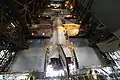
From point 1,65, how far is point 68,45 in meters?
2.15

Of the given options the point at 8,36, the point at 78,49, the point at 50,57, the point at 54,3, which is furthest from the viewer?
the point at 54,3

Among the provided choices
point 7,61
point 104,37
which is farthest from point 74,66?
point 7,61

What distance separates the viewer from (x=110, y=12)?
3592 mm

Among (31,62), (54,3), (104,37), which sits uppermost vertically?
(54,3)

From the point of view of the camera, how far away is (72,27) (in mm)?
5949

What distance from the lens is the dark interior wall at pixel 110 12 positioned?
10.9 feet

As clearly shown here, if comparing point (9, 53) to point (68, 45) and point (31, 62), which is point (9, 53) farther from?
point (68, 45)

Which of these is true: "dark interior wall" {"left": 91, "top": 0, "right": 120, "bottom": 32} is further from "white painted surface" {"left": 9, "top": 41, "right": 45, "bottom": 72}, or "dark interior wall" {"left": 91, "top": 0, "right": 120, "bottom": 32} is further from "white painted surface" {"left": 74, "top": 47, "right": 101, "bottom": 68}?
"white painted surface" {"left": 9, "top": 41, "right": 45, "bottom": 72}

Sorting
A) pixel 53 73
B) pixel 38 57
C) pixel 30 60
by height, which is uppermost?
pixel 38 57

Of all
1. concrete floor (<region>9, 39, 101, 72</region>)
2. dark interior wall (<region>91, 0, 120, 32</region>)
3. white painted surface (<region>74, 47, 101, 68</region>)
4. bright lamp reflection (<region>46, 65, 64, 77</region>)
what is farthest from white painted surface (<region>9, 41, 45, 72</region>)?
dark interior wall (<region>91, 0, 120, 32</region>)

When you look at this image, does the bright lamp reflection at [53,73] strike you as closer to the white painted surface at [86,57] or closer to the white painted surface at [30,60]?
the white painted surface at [30,60]

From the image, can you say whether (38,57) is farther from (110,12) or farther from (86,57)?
(110,12)

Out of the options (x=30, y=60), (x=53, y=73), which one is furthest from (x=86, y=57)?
(x=30, y=60)

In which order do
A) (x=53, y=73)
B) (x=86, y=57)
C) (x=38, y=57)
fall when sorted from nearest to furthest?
1. (x=53, y=73)
2. (x=38, y=57)
3. (x=86, y=57)
